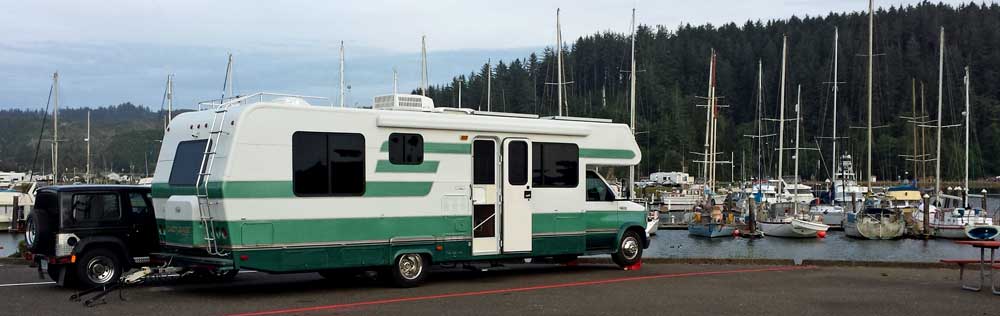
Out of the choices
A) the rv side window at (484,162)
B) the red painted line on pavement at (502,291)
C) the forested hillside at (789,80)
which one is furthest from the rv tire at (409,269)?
the forested hillside at (789,80)

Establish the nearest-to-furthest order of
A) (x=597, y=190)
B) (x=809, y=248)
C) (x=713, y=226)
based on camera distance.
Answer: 1. (x=597, y=190)
2. (x=809, y=248)
3. (x=713, y=226)

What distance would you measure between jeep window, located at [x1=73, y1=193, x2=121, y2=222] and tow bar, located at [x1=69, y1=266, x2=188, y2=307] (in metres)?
0.96

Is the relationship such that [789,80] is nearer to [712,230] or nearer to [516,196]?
[712,230]

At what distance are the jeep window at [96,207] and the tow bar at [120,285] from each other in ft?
3.16

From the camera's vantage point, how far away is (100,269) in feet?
48.8

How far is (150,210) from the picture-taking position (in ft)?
51.5

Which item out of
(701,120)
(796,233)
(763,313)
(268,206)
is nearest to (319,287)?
(268,206)

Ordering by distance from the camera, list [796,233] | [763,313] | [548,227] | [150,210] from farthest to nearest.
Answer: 1. [796,233]
2. [548,227]
3. [150,210]
4. [763,313]

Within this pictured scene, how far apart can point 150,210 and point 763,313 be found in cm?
950

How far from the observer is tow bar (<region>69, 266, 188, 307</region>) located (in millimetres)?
13289

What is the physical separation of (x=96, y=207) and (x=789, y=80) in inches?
4625

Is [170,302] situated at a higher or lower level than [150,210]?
lower

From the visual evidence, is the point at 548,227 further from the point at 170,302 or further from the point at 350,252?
the point at 170,302

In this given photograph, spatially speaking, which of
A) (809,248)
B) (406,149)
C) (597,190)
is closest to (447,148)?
(406,149)
